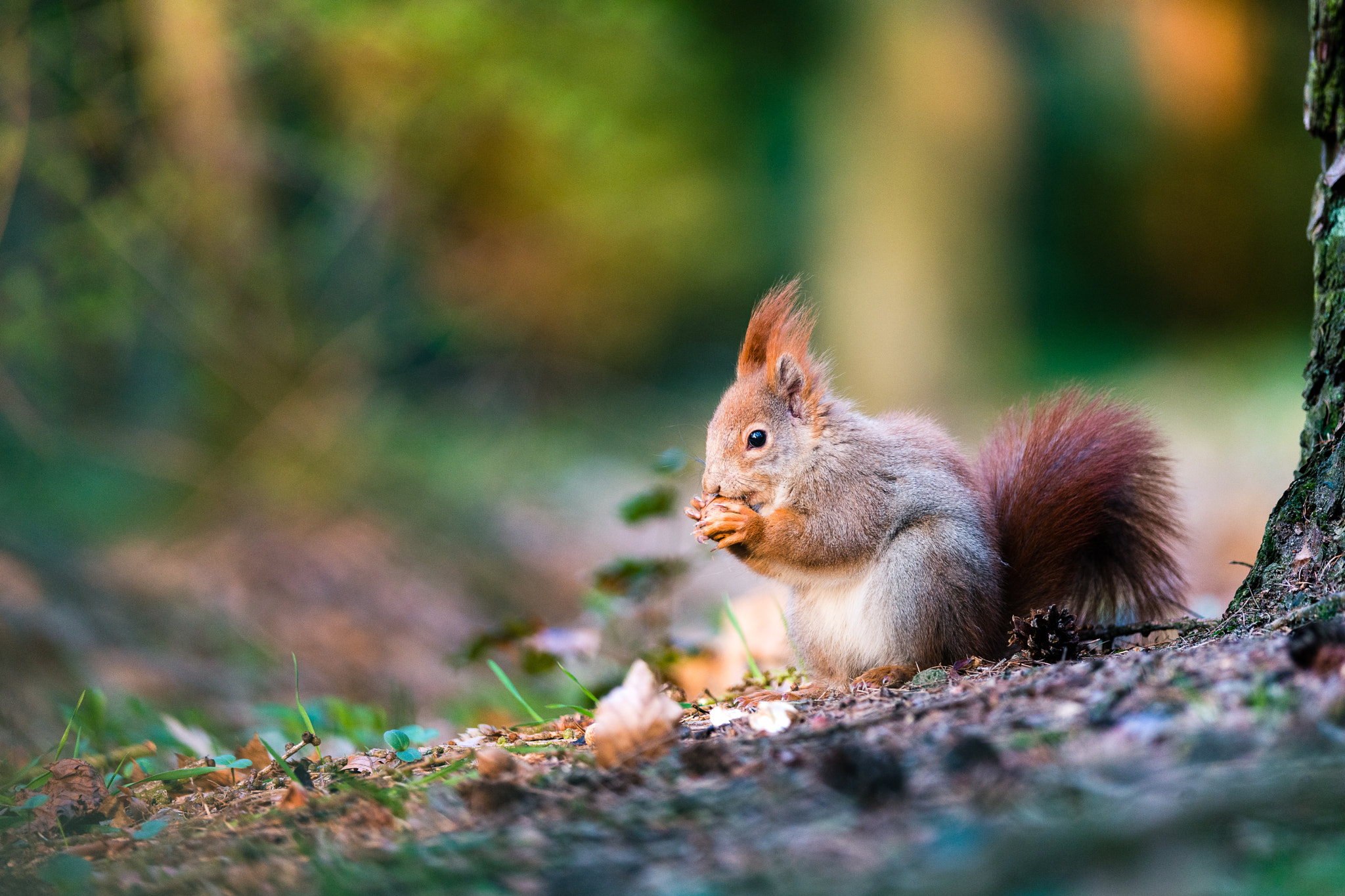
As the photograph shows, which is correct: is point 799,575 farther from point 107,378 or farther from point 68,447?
point 107,378

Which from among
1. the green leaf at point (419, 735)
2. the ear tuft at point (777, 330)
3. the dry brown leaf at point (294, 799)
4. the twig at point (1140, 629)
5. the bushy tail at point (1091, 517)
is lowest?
the dry brown leaf at point (294, 799)

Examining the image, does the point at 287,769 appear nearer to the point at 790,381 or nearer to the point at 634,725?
the point at 634,725

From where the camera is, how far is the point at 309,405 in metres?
5.04

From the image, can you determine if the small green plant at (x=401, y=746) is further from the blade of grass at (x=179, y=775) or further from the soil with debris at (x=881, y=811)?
the blade of grass at (x=179, y=775)

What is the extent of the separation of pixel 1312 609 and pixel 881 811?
82 centimetres

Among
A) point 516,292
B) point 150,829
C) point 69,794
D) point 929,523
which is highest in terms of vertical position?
point 516,292

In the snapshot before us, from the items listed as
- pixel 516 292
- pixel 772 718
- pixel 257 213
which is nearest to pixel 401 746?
pixel 772 718

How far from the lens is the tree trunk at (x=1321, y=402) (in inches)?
65.6

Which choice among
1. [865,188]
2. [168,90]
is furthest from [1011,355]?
[168,90]

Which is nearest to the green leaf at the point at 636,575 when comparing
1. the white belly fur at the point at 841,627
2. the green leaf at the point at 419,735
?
the white belly fur at the point at 841,627

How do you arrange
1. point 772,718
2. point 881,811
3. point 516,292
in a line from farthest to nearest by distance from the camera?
point 516,292, point 772,718, point 881,811

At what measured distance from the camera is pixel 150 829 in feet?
4.95

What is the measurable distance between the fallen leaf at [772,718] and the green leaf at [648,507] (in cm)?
92

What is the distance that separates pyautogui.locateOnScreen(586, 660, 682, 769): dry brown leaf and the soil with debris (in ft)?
0.15
